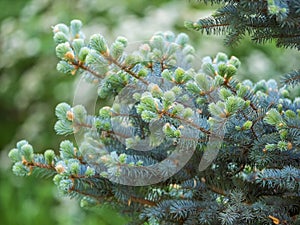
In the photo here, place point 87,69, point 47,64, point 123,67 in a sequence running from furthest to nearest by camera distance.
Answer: point 47,64
point 87,69
point 123,67

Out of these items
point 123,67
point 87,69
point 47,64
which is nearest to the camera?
point 123,67

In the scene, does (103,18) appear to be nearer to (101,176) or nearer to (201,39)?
(201,39)

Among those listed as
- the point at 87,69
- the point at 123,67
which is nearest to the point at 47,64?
the point at 87,69

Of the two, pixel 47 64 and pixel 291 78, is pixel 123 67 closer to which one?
pixel 291 78

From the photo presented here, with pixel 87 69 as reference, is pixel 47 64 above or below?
above

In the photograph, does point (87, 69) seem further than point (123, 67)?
Yes

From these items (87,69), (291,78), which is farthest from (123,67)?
(291,78)

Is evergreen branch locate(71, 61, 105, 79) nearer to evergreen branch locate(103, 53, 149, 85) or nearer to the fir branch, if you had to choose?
evergreen branch locate(103, 53, 149, 85)

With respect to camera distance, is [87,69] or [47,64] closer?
[87,69]

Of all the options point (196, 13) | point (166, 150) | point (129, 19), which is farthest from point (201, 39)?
point (166, 150)

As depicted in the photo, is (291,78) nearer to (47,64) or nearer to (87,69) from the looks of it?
(87,69)
